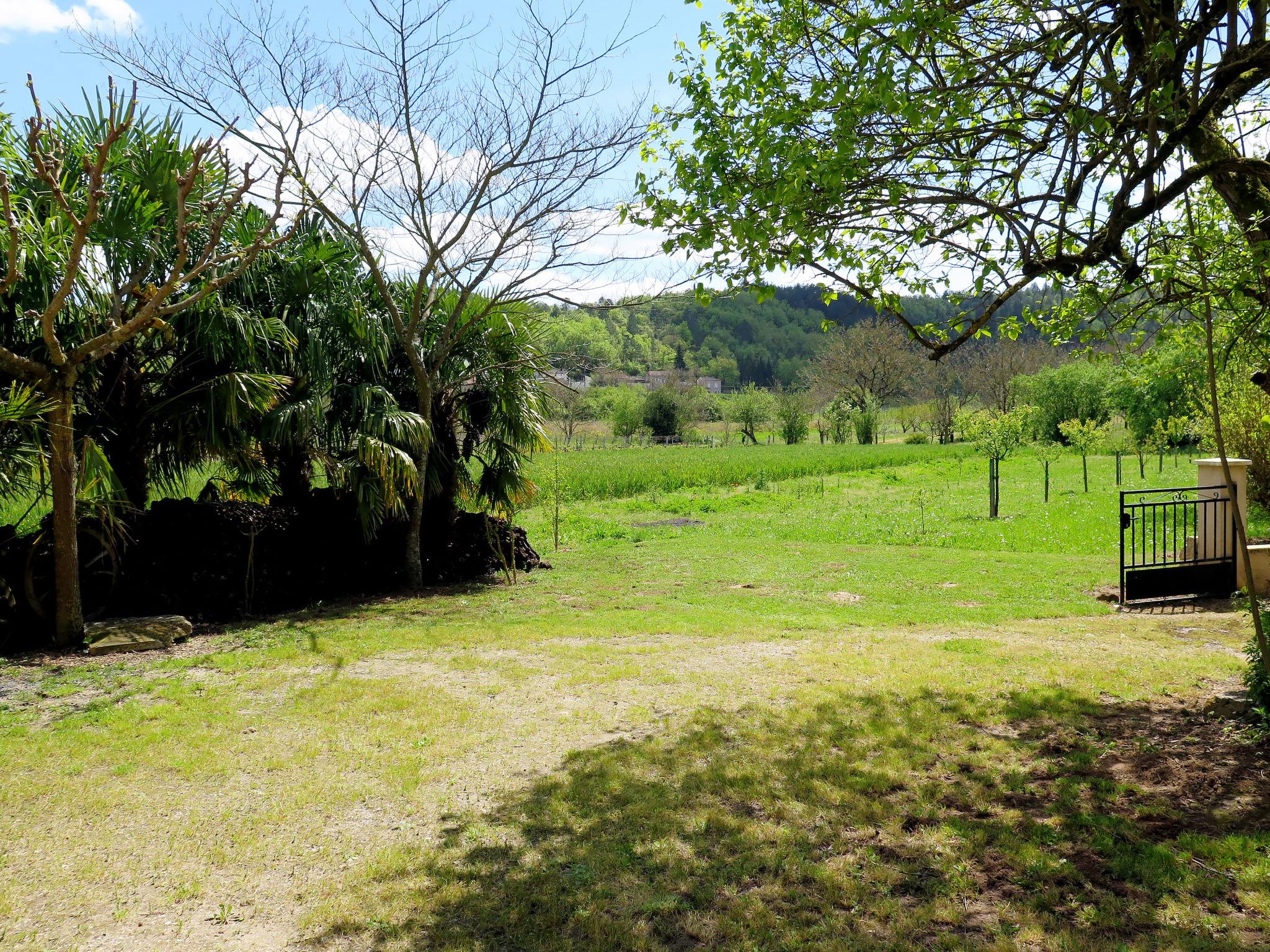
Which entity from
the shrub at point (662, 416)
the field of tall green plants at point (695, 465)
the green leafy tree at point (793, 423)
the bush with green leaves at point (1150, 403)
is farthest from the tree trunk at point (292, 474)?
the shrub at point (662, 416)

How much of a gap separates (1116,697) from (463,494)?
8561 mm

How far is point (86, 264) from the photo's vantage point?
25.9 feet

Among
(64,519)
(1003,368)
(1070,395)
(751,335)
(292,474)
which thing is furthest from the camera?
(751,335)

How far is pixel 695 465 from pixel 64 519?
27.6 m

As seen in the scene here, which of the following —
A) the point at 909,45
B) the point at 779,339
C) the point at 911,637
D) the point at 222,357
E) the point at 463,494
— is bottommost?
the point at 911,637

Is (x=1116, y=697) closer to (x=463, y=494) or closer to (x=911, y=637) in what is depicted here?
(x=911, y=637)

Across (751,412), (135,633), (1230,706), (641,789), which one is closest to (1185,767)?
(1230,706)

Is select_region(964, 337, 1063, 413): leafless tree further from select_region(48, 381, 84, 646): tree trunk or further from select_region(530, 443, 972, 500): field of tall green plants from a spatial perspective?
select_region(48, 381, 84, 646): tree trunk

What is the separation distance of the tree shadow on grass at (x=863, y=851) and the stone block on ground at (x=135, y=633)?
4904 millimetres

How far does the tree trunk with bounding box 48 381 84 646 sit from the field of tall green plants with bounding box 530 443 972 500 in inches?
334

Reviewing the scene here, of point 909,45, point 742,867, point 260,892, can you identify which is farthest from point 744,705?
point 909,45

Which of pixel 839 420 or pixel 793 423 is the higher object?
pixel 839 420

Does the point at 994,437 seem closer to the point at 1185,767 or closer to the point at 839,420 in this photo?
the point at 1185,767

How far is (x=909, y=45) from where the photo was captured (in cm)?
438
